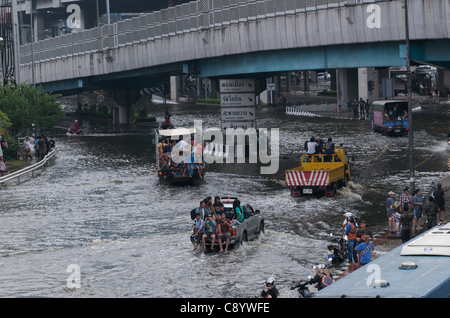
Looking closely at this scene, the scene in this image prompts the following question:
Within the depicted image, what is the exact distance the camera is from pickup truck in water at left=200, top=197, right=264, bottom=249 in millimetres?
22172

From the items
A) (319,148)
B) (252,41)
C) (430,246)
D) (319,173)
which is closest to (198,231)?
(430,246)

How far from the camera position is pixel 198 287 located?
18266 millimetres

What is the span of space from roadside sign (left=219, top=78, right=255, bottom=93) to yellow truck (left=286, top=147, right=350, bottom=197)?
16590 millimetres

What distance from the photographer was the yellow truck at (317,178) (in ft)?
102

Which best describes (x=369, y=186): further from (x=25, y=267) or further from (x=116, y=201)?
(x=25, y=267)

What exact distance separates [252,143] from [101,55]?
56.2 feet

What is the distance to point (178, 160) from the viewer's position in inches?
1423

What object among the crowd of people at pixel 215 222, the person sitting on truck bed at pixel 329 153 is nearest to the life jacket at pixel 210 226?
the crowd of people at pixel 215 222

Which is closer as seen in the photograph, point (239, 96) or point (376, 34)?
point (376, 34)

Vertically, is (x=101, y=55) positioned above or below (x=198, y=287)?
above

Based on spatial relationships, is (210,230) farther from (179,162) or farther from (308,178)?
(179,162)

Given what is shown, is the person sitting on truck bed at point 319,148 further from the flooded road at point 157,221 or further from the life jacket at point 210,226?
the life jacket at point 210,226

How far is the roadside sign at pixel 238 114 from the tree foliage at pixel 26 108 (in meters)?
15.4
